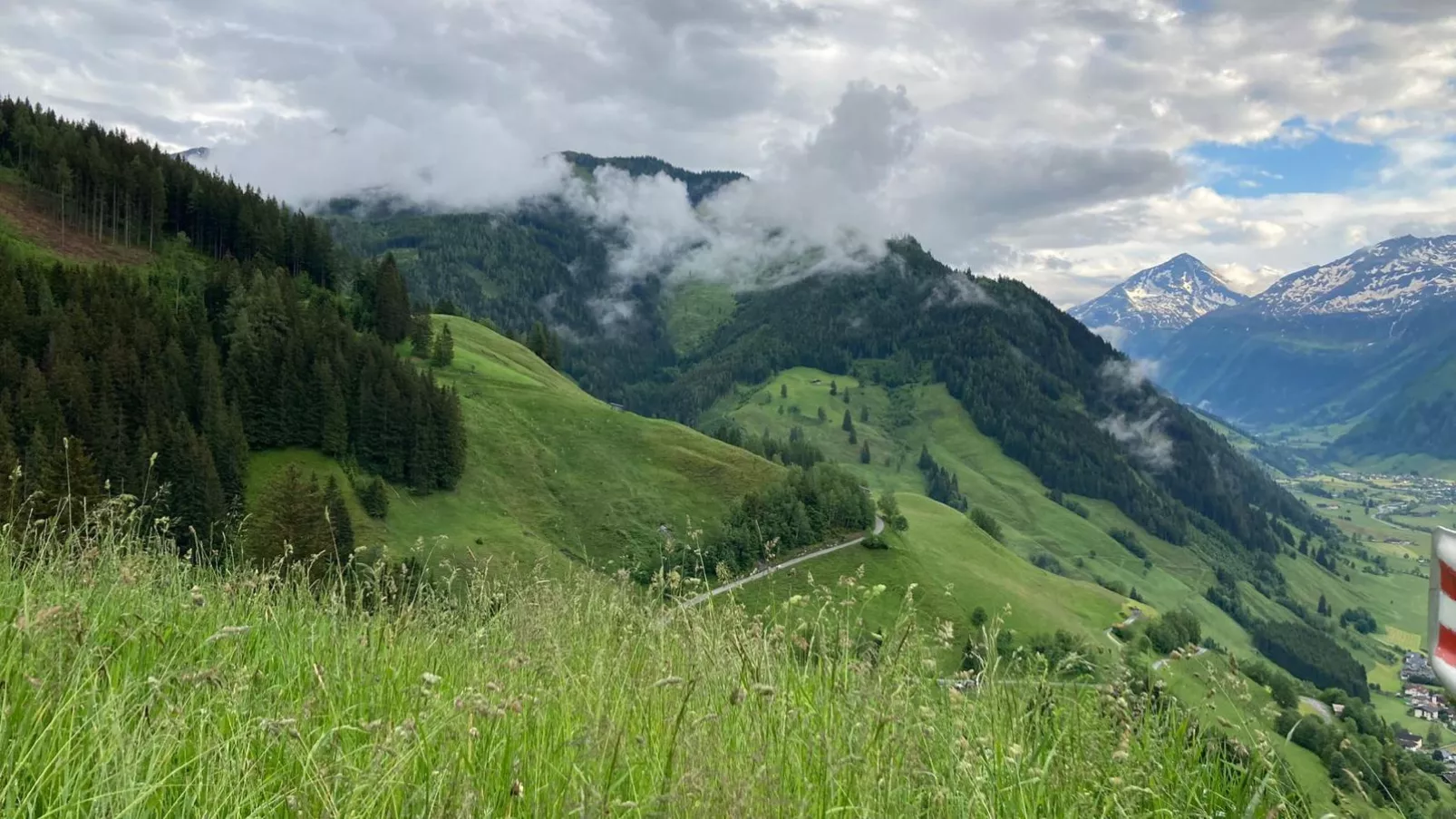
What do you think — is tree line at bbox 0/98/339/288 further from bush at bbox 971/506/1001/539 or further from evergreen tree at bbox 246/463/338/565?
bush at bbox 971/506/1001/539

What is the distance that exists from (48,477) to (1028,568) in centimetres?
14659

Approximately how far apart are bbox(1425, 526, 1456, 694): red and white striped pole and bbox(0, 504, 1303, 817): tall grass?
0.97 m

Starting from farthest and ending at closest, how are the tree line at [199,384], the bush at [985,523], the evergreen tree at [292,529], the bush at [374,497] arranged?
the bush at [985,523]
the bush at [374,497]
the tree line at [199,384]
the evergreen tree at [292,529]

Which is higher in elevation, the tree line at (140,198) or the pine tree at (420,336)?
the tree line at (140,198)

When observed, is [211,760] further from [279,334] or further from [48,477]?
[279,334]

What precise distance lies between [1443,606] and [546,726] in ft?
15.1

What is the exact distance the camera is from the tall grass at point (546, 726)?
11.0 feet

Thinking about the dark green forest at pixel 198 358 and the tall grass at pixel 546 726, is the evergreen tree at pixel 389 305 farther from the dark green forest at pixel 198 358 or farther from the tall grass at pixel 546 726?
the tall grass at pixel 546 726

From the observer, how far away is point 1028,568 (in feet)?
503

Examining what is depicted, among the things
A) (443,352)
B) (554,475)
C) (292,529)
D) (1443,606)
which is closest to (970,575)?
(554,475)

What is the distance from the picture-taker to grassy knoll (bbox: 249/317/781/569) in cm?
8819

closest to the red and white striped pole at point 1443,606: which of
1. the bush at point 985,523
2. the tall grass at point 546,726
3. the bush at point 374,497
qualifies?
the tall grass at point 546,726

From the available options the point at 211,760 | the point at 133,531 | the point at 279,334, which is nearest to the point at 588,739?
the point at 211,760

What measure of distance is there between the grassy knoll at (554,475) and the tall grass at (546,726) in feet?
243
